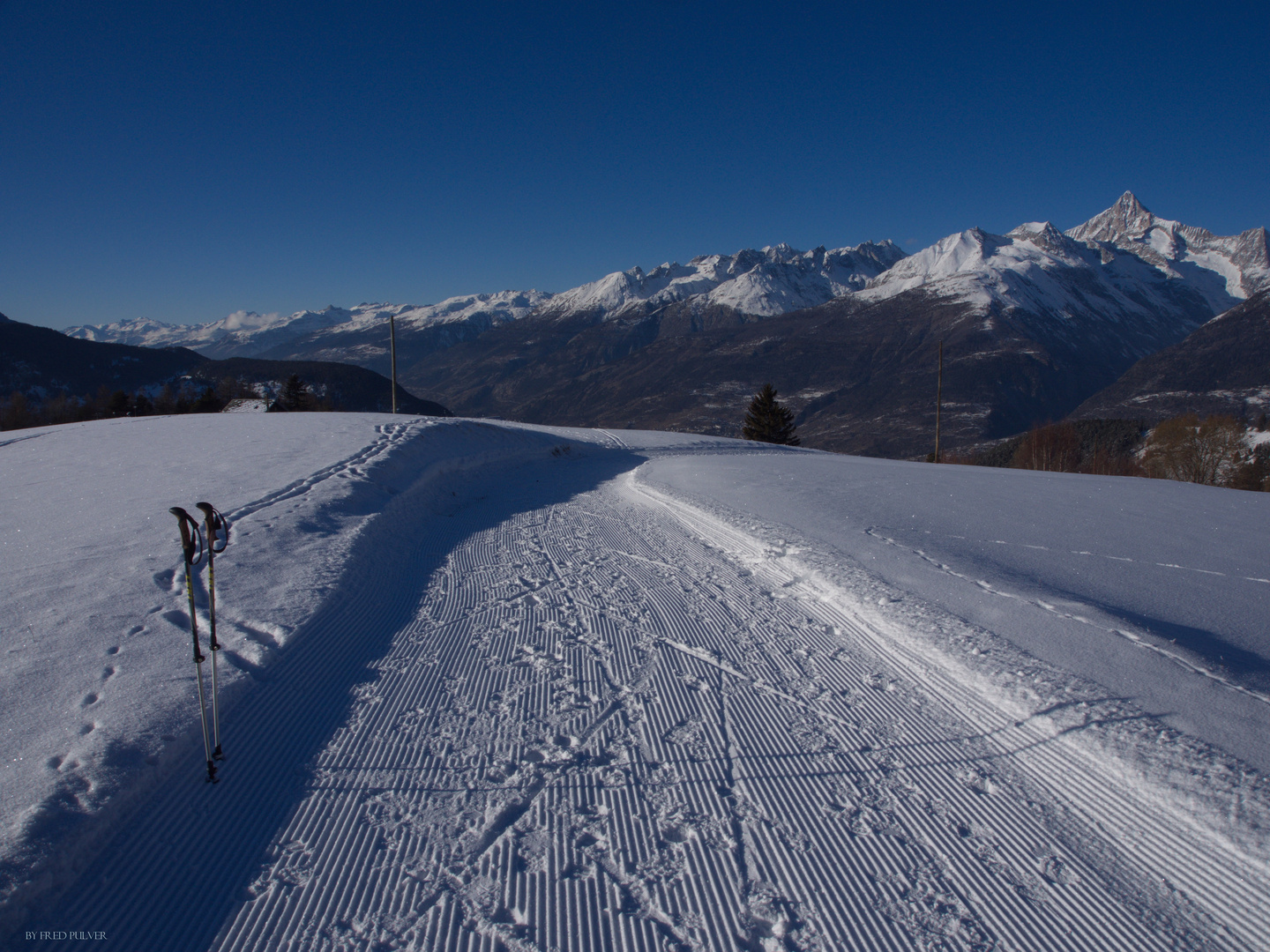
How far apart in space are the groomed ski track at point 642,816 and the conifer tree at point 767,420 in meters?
39.4

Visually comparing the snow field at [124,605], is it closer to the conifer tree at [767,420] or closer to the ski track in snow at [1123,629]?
the ski track in snow at [1123,629]

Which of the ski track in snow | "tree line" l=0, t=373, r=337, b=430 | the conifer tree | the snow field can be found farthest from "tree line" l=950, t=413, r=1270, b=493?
"tree line" l=0, t=373, r=337, b=430

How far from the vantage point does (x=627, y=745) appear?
3934mm

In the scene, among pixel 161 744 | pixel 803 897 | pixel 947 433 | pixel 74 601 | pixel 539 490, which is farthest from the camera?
pixel 947 433

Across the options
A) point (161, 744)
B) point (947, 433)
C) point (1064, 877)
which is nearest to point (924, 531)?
point (1064, 877)

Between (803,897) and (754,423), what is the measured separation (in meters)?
42.8

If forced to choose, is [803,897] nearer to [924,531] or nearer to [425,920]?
[425,920]

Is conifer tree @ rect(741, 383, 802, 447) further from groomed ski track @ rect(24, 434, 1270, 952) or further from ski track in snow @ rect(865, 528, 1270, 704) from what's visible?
groomed ski track @ rect(24, 434, 1270, 952)

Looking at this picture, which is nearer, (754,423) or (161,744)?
(161,744)

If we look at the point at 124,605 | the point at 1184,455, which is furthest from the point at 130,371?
the point at 1184,455

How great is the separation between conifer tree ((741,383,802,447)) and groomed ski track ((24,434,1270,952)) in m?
39.4

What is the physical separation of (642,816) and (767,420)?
139 feet

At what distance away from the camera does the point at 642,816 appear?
3.33 meters

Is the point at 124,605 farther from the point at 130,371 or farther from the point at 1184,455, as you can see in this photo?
the point at 130,371
